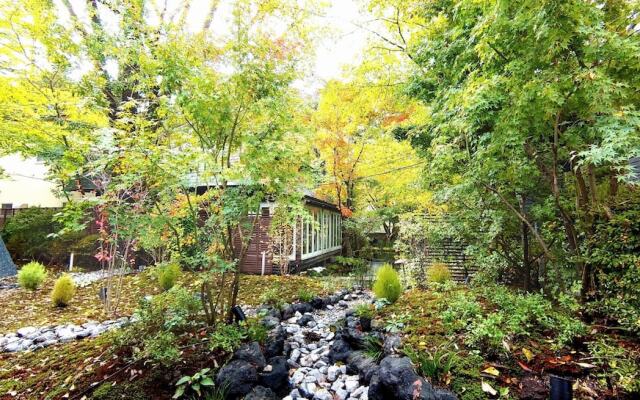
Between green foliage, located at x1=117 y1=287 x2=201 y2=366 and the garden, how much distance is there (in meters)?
0.02

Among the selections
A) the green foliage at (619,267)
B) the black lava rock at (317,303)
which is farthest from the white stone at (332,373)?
the green foliage at (619,267)

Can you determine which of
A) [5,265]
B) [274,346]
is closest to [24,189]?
[5,265]

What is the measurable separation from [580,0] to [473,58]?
4.70 feet

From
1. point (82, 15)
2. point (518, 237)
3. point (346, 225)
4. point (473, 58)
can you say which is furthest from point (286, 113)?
point (346, 225)

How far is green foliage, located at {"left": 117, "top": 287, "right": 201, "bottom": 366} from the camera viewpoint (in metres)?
2.83

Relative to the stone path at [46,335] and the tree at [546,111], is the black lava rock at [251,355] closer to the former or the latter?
the stone path at [46,335]

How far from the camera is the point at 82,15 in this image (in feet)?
27.5

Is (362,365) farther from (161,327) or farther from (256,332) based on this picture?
(161,327)

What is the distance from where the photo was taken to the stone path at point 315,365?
118 inches

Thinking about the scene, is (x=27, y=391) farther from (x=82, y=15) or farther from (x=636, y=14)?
(x=82, y=15)

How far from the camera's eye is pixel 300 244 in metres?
10.1

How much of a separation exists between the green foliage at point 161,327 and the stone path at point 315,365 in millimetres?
1191

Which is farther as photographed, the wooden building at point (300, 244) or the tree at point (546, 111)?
the wooden building at point (300, 244)

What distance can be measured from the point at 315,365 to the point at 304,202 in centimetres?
202
